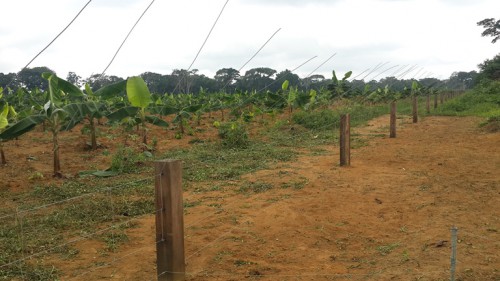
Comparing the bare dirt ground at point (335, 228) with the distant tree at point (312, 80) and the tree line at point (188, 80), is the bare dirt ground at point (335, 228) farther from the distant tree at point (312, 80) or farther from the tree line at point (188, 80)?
the distant tree at point (312, 80)

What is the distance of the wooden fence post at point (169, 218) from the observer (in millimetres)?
3303

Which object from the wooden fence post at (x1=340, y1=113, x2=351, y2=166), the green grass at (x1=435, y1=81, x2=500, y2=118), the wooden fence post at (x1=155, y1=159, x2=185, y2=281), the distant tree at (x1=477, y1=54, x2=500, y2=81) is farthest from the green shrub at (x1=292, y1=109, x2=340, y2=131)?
the distant tree at (x1=477, y1=54, x2=500, y2=81)

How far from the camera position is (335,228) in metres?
4.82

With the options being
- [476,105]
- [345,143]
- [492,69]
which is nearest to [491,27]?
[492,69]

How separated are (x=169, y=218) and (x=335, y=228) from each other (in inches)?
86.2

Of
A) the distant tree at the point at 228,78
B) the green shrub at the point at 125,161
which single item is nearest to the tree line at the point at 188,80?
the distant tree at the point at 228,78

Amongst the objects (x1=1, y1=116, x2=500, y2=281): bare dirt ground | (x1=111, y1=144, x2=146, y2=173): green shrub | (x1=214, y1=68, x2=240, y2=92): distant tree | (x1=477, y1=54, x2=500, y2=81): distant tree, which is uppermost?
(x1=477, y1=54, x2=500, y2=81): distant tree

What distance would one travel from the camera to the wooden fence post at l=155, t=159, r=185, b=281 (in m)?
3.30

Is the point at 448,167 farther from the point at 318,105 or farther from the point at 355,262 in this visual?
the point at 318,105

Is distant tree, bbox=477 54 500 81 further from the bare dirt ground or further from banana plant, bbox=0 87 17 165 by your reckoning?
banana plant, bbox=0 87 17 165

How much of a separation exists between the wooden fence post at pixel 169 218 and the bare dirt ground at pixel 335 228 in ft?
0.99

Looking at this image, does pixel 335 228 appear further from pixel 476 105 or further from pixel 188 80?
pixel 476 105

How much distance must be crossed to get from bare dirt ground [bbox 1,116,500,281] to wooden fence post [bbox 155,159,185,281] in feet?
0.99

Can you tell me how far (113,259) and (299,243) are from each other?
5.87ft
